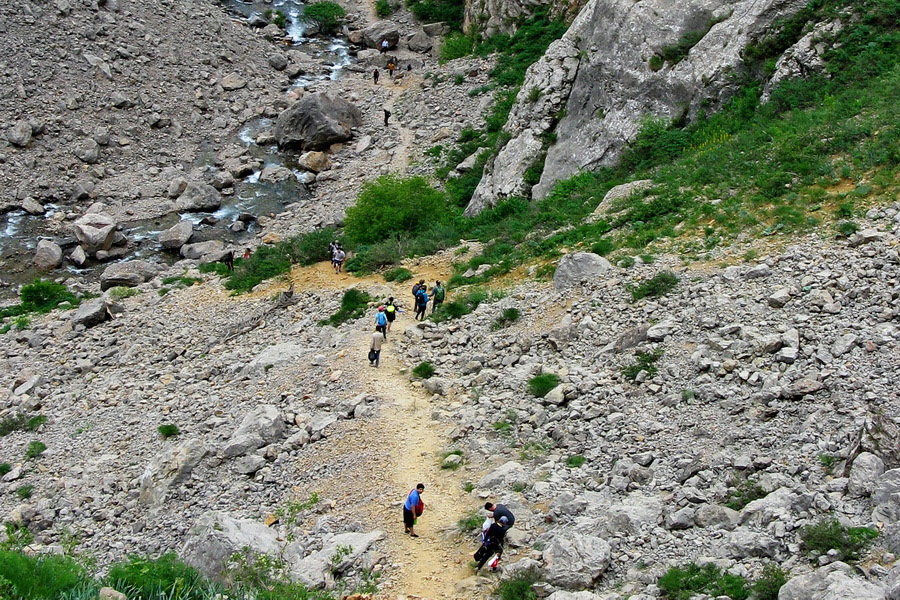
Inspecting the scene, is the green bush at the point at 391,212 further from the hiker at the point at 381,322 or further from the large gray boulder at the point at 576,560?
the large gray boulder at the point at 576,560

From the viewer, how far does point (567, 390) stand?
20562mm

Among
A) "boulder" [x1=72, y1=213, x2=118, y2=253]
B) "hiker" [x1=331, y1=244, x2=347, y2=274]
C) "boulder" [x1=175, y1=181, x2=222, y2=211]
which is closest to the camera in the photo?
"hiker" [x1=331, y1=244, x2=347, y2=274]

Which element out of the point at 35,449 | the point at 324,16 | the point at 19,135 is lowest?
the point at 35,449

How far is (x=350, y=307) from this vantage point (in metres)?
29.2

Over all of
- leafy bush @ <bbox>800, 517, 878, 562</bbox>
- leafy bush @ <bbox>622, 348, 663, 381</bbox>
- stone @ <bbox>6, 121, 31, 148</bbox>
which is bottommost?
stone @ <bbox>6, 121, 31, 148</bbox>

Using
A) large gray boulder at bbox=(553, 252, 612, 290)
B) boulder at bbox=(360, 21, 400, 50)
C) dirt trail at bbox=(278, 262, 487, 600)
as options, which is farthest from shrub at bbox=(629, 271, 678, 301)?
boulder at bbox=(360, 21, 400, 50)

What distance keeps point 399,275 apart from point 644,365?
12.9 m

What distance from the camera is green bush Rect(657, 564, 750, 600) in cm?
1286

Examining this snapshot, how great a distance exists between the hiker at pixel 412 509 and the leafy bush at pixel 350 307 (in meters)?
11.9

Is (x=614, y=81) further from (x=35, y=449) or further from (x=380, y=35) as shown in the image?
(x=380, y=35)

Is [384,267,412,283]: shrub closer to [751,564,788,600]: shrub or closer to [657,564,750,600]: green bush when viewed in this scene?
[657,564,750,600]: green bush

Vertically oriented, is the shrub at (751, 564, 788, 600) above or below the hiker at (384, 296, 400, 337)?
above

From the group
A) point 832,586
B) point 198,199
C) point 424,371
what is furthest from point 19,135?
point 832,586

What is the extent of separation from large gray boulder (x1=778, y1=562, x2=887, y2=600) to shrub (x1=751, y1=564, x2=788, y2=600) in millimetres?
245
